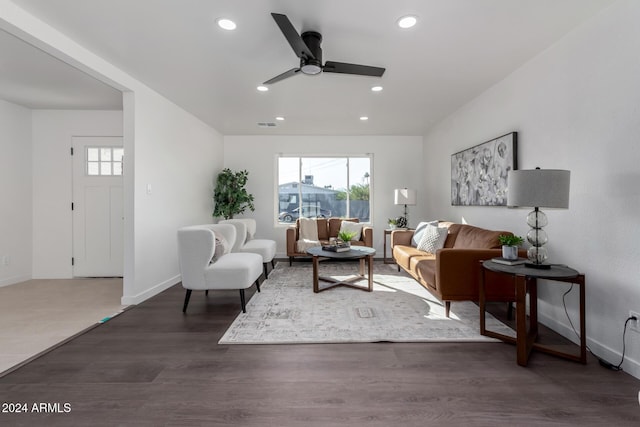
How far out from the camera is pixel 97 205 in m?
4.35

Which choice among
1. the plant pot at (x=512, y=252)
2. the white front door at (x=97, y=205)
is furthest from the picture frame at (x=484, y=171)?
the white front door at (x=97, y=205)

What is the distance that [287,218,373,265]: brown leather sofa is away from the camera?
521 cm

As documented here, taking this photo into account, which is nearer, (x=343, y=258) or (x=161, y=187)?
(x=343, y=258)

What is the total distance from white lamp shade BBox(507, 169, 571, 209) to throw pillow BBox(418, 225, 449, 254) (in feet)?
5.76

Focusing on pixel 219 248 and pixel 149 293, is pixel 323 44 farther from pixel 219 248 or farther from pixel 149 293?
pixel 149 293

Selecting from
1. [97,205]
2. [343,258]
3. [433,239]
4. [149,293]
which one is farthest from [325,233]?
[97,205]

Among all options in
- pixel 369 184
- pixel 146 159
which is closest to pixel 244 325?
pixel 146 159

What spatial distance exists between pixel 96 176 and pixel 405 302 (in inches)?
187

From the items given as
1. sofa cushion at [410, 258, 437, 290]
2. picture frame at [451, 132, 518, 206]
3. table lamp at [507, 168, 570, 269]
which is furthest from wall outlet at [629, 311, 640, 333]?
picture frame at [451, 132, 518, 206]

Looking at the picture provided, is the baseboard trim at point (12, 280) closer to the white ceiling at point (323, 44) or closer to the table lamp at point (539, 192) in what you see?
the white ceiling at point (323, 44)

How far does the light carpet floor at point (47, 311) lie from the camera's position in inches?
90.7

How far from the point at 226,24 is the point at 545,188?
8.70 feet

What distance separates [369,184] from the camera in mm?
6148

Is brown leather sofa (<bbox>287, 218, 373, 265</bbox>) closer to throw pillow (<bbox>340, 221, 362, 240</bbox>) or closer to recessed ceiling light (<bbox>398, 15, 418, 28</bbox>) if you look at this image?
throw pillow (<bbox>340, 221, 362, 240</bbox>)
